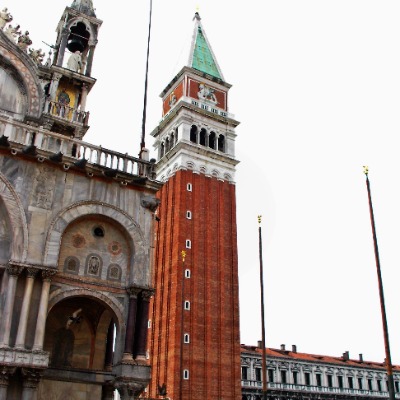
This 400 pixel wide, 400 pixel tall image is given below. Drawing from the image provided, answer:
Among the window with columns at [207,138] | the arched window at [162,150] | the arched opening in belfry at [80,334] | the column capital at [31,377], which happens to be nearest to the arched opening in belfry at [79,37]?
the arched opening in belfry at [80,334]

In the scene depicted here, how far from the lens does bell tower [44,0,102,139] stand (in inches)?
854

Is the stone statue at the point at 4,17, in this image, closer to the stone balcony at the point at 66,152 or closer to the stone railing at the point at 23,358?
the stone balcony at the point at 66,152

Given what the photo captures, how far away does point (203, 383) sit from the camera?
52.2 meters

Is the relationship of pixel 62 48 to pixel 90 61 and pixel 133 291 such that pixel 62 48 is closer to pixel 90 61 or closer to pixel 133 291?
pixel 90 61

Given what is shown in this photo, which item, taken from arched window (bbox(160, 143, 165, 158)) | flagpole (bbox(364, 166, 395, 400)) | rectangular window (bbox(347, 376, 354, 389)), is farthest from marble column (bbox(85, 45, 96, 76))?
rectangular window (bbox(347, 376, 354, 389))

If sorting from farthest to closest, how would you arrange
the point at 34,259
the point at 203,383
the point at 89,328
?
the point at 203,383 < the point at 89,328 < the point at 34,259

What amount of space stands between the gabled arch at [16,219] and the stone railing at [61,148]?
49.9 inches

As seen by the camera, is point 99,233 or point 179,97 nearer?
point 99,233

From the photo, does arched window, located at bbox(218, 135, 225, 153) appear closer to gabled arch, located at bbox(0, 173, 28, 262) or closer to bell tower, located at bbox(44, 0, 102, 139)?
bell tower, located at bbox(44, 0, 102, 139)

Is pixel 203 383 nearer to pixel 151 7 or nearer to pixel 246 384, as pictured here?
pixel 246 384

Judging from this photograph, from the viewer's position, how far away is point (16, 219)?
646 inches

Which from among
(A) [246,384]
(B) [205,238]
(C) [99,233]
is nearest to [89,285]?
(C) [99,233]

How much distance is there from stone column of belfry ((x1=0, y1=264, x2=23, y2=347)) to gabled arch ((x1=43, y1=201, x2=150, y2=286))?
1.13m

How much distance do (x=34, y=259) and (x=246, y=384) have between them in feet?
175
